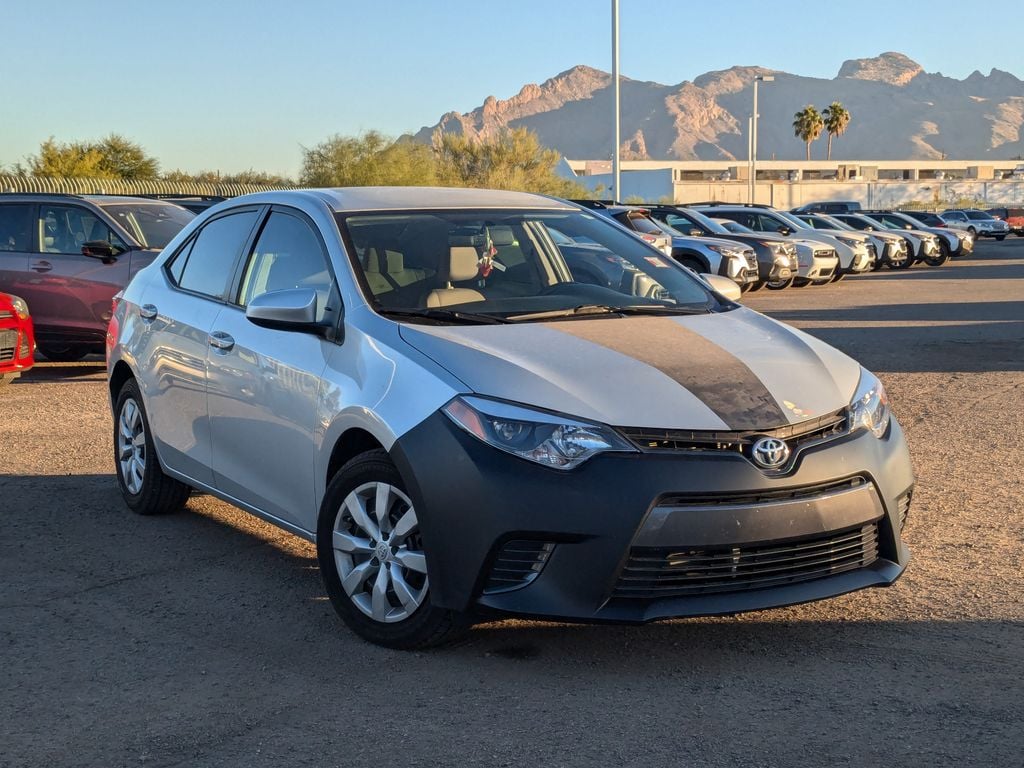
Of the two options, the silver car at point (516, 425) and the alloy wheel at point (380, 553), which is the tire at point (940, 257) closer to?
the silver car at point (516, 425)

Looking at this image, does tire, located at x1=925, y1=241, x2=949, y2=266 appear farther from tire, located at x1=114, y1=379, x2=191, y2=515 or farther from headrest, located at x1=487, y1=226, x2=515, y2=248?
headrest, located at x1=487, y1=226, x2=515, y2=248

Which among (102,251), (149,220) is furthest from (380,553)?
(149,220)

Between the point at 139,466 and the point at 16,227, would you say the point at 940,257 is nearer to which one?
the point at 16,227

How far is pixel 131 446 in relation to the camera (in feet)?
22.3

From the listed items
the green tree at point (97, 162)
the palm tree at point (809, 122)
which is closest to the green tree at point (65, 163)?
the green tree at point (97, 162)

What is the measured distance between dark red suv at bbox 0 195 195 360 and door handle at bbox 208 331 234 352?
691 centimetres

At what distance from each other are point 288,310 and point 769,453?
1921 millimetres

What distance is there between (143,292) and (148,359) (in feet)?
1.48

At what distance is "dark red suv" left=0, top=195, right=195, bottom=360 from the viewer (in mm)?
12320

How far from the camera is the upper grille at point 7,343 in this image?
11.3m

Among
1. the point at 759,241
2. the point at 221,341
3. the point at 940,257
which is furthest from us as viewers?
the point at 940,257

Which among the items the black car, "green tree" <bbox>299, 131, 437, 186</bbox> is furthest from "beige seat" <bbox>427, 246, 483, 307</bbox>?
"green tree" <bbox>299, 131, 437, 186</bbox>

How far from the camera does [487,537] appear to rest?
4094mm

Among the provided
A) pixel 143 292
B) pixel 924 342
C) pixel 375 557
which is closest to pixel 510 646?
pixel 375 557
